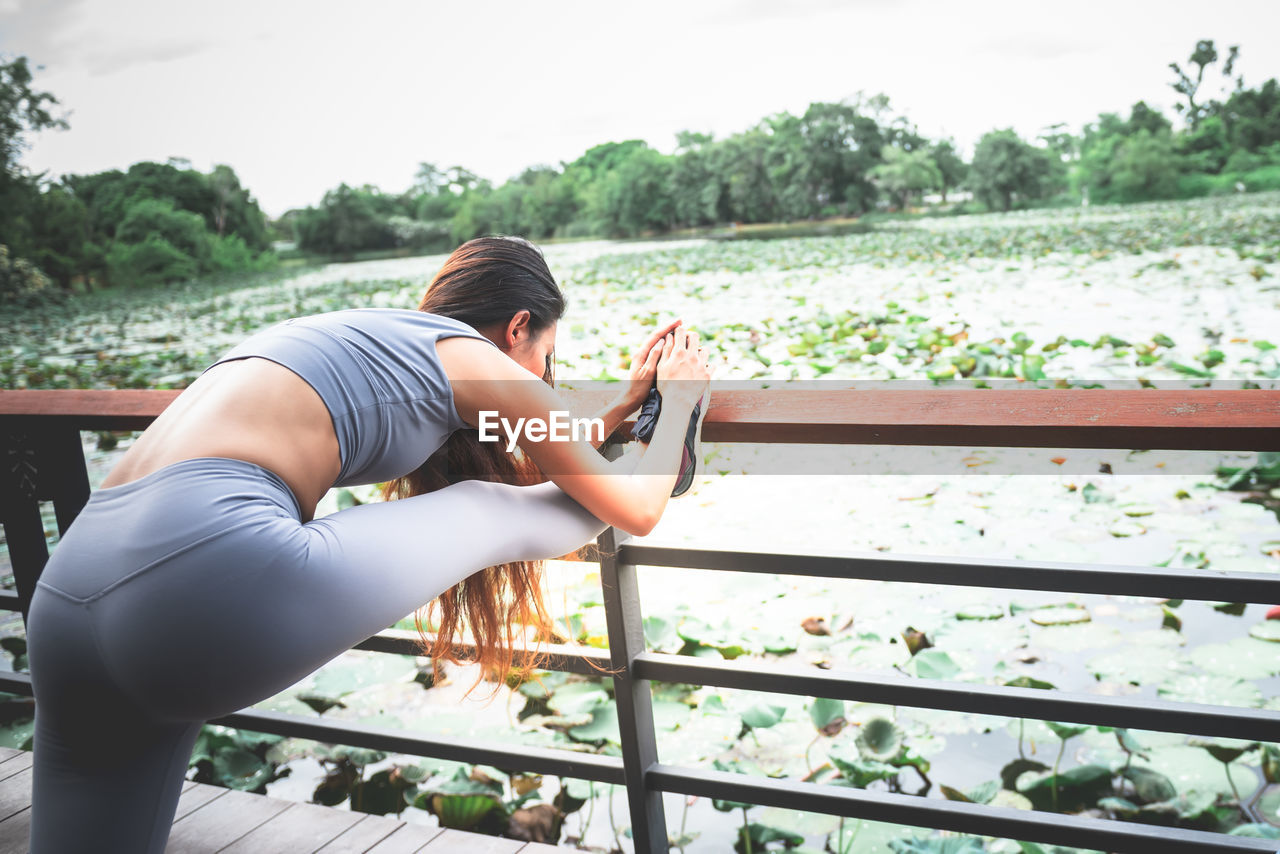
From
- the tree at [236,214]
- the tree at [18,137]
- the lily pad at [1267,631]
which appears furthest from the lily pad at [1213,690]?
the tree at [236,214]

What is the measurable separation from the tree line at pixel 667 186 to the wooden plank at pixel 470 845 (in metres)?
10.3

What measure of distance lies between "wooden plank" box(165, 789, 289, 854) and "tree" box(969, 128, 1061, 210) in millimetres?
10848

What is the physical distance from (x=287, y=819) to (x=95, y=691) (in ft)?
1.89

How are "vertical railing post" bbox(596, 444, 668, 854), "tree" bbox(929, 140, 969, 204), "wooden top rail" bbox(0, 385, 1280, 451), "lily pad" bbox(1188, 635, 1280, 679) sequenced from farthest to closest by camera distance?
"tree" bbox(929, 140, 969, 204), "lily pad" bbox(1188, 635, 1280, 679), "vertical railing post" bbox(596, 444, 668, 854), "wooden top rail" bbox(0, 385, 1280, 451)

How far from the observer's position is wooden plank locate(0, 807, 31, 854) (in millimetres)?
1066

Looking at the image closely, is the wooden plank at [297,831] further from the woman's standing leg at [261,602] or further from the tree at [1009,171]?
the tree at [1009,171]

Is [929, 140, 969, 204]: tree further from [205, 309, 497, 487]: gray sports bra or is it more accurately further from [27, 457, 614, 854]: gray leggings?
[27, 457, 614, 854]: gray leggings

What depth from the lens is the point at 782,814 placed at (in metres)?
1.14

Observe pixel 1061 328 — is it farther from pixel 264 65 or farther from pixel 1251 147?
pixel 264 65

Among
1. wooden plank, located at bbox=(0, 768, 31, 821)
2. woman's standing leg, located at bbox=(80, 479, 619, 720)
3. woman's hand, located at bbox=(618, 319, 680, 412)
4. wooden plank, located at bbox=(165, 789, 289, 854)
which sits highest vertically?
→ woman's hand, located at bbox=(618, 319, 680, 412)

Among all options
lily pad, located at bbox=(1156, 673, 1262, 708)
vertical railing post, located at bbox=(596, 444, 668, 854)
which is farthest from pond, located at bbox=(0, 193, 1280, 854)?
vertical railing post, located at bbox=(596, 444, 668, 854)

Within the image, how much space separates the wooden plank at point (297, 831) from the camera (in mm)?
1039

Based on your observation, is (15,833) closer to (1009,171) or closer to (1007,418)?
(1007,418)

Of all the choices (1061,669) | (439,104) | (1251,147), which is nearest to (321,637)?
(1061,669)
